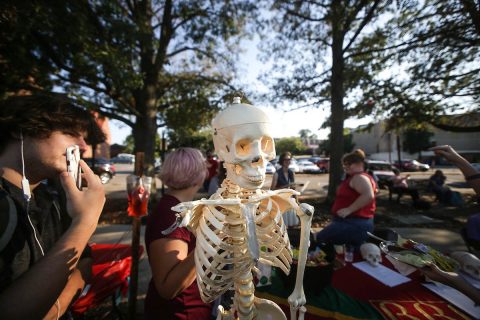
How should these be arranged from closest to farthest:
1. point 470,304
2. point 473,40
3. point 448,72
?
1. point 470,304
2. point 473,40
3. point 448,72

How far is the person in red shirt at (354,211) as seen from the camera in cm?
305

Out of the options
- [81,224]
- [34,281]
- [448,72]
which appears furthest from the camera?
[448,72]

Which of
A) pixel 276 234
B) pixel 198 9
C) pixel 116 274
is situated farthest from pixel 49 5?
pixel 276 234

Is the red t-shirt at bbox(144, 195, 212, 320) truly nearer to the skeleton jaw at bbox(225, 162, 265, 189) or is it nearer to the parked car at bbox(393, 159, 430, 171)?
the skeleton jaw at bbox(225, 162, 265, 189)

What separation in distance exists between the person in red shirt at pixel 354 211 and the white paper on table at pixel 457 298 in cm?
92

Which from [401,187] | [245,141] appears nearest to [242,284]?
[245,141]

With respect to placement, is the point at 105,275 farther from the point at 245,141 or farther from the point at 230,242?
the point at 245,141

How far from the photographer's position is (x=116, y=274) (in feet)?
8.79

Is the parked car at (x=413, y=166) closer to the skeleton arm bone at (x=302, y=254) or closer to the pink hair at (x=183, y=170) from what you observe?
the pink hair at (x=183, y=170)

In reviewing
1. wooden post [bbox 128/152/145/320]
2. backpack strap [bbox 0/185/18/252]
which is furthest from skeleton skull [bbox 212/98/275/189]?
wooden post [bbox 128/152/145/320]

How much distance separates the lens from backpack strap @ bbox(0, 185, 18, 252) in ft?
3.04

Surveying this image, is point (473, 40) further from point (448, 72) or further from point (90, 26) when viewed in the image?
point (90, 26)

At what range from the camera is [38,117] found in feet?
3.96

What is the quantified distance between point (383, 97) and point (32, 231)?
27.5ft
